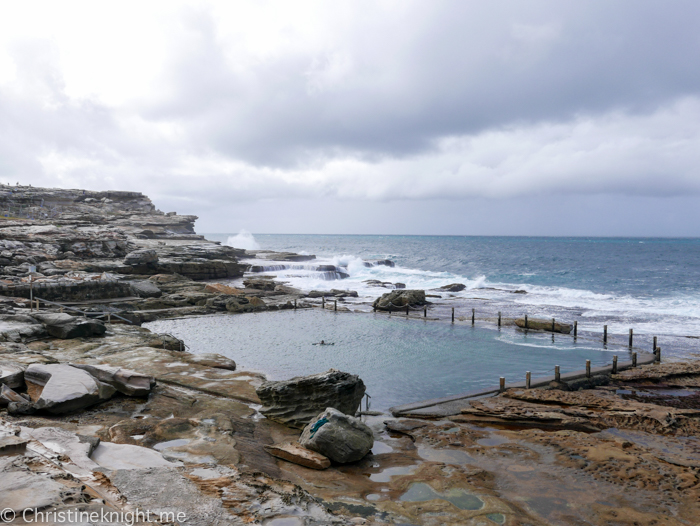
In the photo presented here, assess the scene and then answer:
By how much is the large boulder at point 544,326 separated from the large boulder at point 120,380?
22412 millimetres

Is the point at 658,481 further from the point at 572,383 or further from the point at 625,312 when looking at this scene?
the point at 625,312

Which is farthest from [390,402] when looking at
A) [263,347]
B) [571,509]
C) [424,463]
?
[263,347]

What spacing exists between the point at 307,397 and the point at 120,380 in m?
4.53

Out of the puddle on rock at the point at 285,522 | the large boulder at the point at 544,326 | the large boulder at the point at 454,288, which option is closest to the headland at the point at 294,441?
the puddle on rock at the point at 285,522

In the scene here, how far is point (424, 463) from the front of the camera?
892 cm

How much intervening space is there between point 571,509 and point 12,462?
27.2ft

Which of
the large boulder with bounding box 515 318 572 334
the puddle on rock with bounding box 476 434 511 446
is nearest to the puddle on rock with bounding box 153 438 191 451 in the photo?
the puddle on rock with bounding box 476 434 511 446

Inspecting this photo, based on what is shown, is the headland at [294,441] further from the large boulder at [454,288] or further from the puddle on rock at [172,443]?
the large boulder at [454,288]

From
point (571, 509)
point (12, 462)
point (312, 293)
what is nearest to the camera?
point (12, 462)

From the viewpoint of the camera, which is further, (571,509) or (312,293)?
(312,293)

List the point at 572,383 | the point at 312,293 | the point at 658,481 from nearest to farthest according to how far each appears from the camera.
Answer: the point at 658,481 < the point at 572,383 < the point at 312,293

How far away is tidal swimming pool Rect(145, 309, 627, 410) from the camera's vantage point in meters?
16.0

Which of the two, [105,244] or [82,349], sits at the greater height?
[105,244]

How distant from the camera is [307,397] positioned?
35.6 feet
